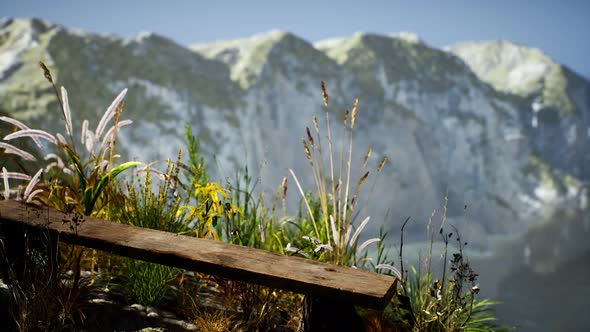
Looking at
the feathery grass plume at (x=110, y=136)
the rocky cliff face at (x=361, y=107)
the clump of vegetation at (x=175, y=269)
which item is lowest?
the clump of vegetation at (x=175, y=269)

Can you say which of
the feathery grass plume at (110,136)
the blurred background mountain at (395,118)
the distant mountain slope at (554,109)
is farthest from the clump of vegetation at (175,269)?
the distant mountain slope at (554,109)

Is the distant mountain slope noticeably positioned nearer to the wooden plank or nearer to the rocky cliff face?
the rocky cliff face

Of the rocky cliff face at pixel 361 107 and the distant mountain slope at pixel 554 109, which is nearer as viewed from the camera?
the rocky cliff face at pixel 361 107

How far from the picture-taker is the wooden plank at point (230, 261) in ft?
3.83

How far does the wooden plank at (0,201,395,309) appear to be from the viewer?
117 centimetres

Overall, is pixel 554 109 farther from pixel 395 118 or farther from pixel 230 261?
pixel 230 261

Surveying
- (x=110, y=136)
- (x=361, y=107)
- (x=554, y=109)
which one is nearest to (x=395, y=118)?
(x=361, y=107)

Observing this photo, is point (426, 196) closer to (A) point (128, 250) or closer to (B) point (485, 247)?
(B) point (485, 247)

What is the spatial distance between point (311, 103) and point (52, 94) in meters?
30.9

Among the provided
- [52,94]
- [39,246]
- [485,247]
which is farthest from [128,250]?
[485,247]

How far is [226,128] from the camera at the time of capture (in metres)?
47.0

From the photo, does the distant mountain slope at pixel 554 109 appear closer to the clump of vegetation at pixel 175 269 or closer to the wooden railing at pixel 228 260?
the clump of vegetation at pixel 175 269

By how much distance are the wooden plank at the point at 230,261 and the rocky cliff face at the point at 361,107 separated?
28840 millimetres

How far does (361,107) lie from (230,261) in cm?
6086
